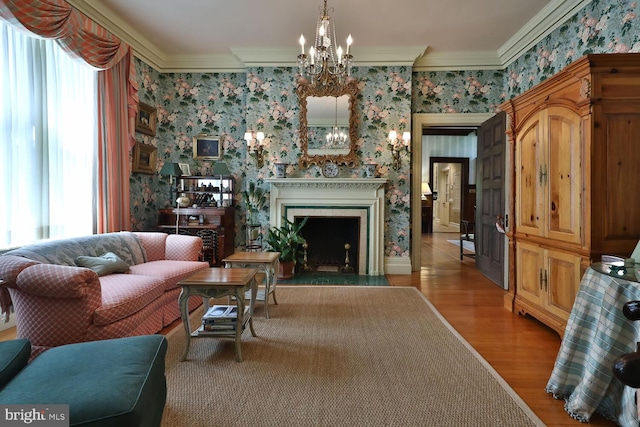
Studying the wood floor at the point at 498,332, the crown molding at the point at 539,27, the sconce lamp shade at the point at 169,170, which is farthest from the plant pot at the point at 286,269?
the crown molding at the point at 539,27

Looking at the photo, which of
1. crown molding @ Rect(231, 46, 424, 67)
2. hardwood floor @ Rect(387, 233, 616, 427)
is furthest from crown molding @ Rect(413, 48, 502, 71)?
hardwood floor @ Rect(387, 233, 616, 427)

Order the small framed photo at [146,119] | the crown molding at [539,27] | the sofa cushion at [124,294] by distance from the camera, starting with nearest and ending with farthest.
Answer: the sofa cushion at [124,294] < the crown molding at [539,27] < the small framed photo at [146,119]

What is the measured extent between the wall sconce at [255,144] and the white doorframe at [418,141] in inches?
89.7

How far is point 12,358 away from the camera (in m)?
1.28

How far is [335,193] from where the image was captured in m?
4.95

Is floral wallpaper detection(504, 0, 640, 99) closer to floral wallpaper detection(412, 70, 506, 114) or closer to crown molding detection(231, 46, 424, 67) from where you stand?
floral wallpaper detection(412, 70, 506, 114)

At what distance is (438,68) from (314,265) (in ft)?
11.6

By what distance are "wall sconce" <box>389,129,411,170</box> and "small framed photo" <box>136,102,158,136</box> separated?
136 inches

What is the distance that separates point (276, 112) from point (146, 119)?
1841mm

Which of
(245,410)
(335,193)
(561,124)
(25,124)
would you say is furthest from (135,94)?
(561,124)

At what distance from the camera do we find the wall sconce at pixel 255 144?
4879 millimetres

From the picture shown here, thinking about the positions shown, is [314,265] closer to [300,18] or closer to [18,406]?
[300,18]

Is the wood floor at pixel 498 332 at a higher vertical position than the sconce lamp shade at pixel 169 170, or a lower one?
lower

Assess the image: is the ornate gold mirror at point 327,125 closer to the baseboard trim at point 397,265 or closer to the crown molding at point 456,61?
the crown molding at point 456,61
